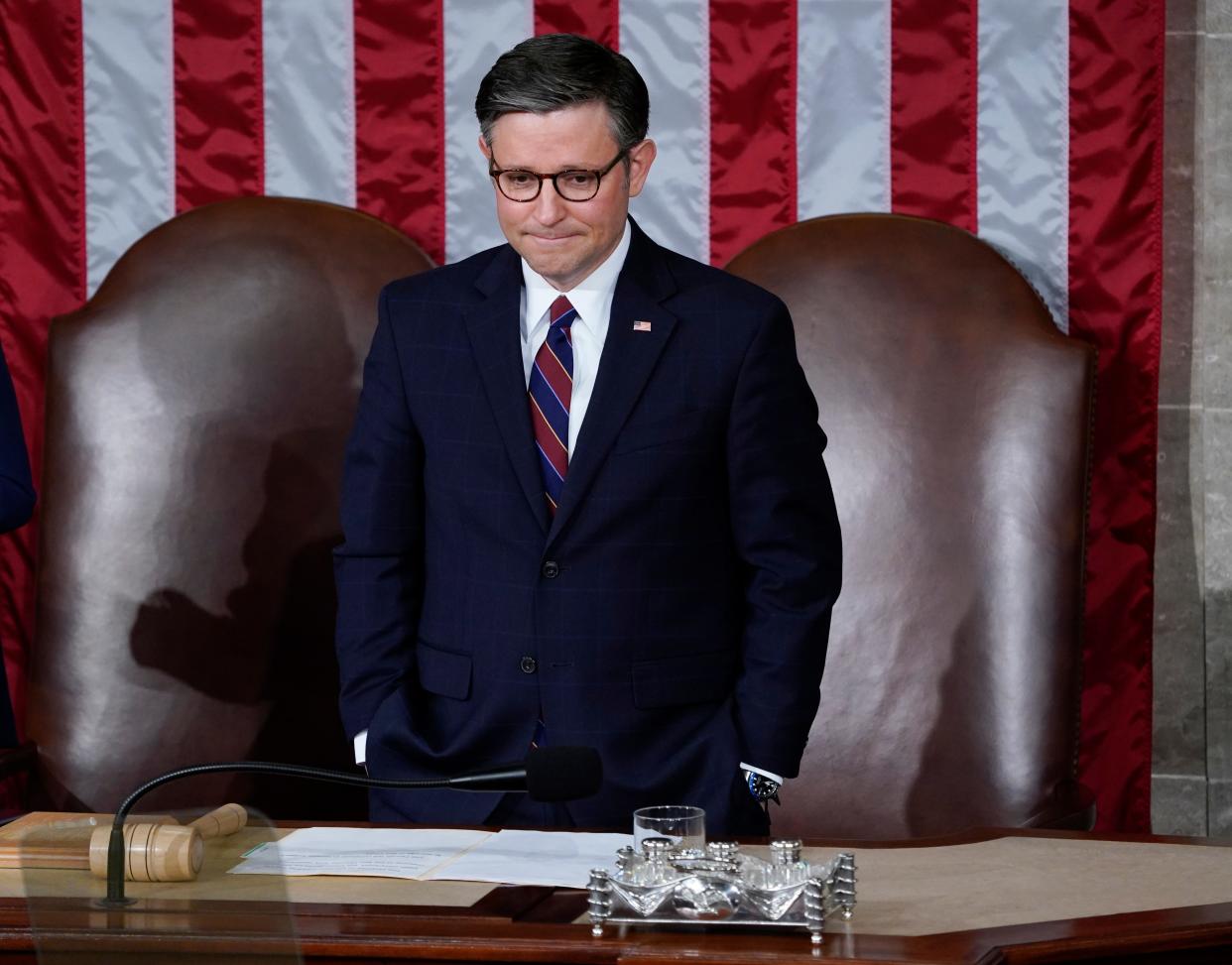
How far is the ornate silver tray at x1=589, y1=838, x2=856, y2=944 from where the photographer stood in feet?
4.76

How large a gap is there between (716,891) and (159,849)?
513mm

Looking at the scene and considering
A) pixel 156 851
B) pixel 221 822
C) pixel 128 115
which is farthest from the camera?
pixel 128 115

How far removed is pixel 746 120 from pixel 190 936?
2.42 meters

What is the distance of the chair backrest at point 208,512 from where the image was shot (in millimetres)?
3084

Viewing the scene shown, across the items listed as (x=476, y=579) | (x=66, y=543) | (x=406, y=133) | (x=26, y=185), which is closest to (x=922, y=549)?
(x=476, y=579)

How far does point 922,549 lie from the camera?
2.94 meters

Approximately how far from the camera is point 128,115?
10.8 ft

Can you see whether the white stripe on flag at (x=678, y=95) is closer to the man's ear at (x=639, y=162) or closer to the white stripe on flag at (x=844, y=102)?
the white stripe on flag at (x=844, y=102)

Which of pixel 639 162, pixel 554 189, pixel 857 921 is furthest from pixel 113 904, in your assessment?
pixel 639 162

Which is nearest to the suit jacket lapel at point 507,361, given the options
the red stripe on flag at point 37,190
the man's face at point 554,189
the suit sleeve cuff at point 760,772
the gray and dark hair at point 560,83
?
the man's face at point 554,189

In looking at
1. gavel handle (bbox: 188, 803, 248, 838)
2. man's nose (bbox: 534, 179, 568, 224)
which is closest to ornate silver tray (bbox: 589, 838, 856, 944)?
gavel handle (bbox: 188, 803, 248, 838)

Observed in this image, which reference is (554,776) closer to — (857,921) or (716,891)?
(716,891)

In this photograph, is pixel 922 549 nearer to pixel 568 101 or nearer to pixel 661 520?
pixel 661 520

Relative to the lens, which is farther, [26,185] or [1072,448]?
[26,185]
